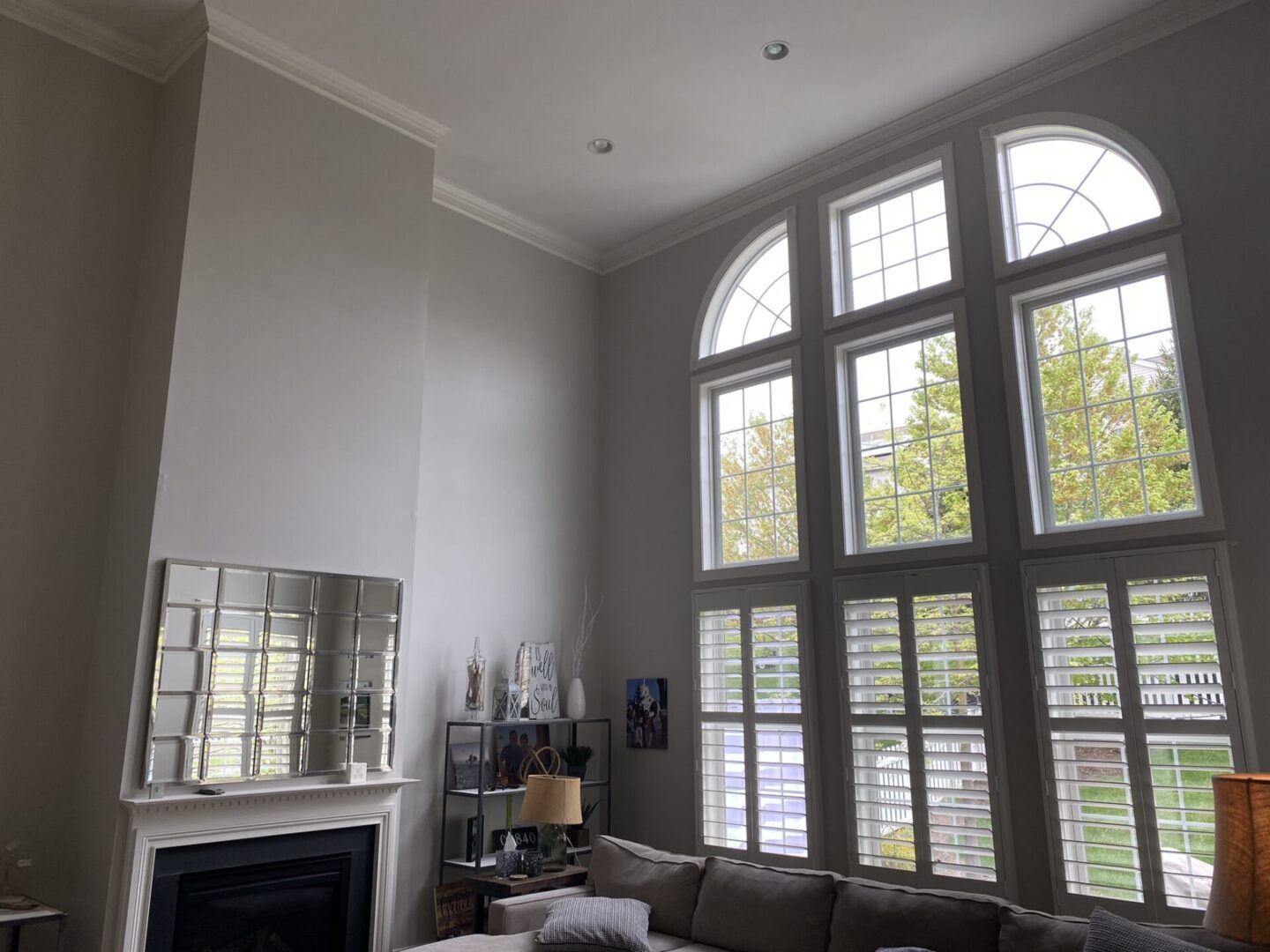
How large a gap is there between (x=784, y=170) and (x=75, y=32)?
12.8 ft

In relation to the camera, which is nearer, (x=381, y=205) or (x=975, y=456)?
(x=975, y=456)

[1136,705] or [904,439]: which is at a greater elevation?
[904,439]

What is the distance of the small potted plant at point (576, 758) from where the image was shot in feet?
18.6

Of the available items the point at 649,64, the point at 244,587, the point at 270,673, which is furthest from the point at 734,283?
the point at 270,673

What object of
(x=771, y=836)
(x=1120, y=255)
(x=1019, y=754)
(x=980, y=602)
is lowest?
(x=771, y=836)

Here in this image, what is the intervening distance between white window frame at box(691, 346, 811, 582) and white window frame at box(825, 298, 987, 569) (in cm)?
22

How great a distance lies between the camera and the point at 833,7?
4.42 m

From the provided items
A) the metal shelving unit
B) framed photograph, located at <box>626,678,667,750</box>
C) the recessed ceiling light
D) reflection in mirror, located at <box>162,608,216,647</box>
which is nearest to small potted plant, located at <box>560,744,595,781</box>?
the metal shelving unit

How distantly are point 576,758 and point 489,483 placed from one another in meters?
1.79

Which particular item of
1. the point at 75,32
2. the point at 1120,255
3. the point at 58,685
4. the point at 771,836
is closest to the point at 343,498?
the point at 58,685

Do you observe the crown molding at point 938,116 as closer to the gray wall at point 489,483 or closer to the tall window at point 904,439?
the gray wall at point 489,483

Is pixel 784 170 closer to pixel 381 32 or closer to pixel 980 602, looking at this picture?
pixel 381 32

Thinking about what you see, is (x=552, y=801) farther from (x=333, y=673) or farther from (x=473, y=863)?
(x=333, y=673)

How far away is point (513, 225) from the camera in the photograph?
6.36m
